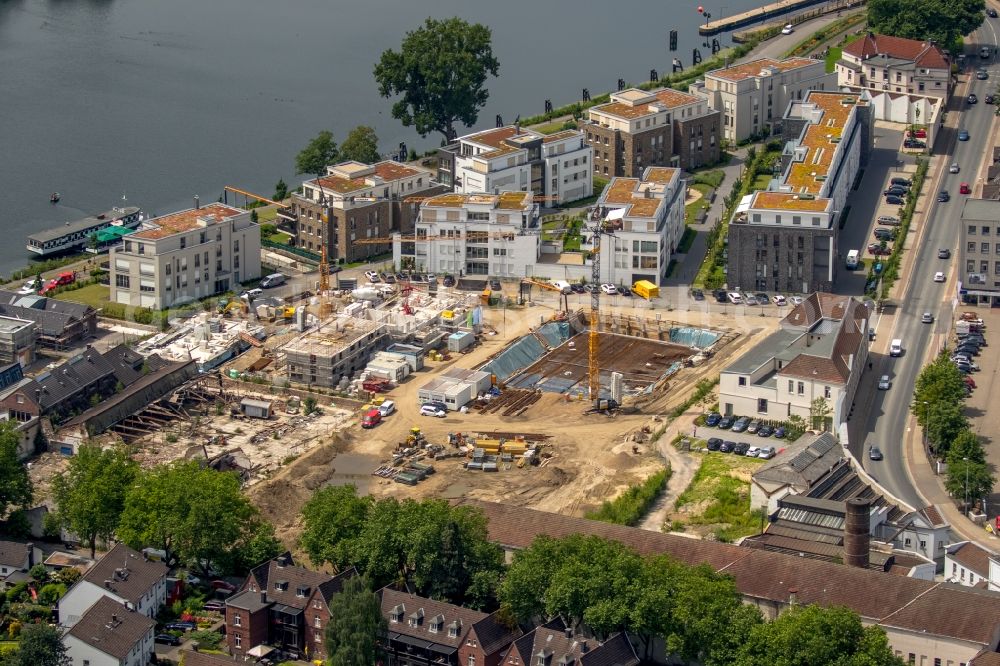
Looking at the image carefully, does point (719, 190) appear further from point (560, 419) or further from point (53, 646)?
point (53, 646)

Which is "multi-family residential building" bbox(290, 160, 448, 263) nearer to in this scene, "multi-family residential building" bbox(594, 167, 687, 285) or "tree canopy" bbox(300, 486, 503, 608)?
"multi-family residential building" bbox(594, 167, 687, 285)

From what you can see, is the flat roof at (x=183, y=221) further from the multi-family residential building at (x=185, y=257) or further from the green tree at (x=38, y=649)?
the green tree at (x=38, y=649)

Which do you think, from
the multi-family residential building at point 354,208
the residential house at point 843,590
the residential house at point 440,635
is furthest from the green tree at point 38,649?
the multi-family residential building at point 354,208

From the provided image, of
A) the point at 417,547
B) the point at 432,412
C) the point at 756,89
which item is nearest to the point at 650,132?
the point at 756,89

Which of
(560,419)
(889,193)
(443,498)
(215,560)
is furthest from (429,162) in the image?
(215,560)

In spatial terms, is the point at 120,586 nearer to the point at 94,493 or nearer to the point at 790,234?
the point at 94,493

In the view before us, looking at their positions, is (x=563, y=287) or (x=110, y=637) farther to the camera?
(x=563, y=287)
